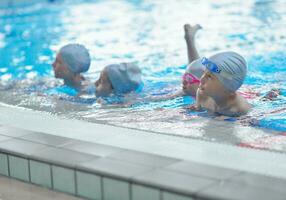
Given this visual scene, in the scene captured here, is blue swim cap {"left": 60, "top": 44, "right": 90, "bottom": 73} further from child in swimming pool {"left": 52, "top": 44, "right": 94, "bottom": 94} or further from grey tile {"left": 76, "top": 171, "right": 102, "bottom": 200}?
grey tile {"left": 76, "top": 171, "right": 102, "bottom": 200}

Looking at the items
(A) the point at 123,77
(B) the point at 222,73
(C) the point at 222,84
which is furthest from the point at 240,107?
(A) the point at 123,77

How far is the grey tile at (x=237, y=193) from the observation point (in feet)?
8.91

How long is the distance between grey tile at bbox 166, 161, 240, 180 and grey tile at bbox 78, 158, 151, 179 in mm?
173

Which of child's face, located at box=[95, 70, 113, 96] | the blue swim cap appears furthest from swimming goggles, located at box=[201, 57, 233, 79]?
the blue swim cap

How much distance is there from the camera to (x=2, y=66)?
31.8 ft

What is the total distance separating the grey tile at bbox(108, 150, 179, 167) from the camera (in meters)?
3.29

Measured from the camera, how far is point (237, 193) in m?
2.77

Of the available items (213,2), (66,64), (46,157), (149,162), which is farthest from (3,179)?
(213,2)

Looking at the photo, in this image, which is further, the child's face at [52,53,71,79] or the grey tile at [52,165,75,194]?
the child's face at [52,53,71,79]

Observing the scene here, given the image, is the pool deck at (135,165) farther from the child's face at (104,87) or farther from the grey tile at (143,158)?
the child's face at (104,87)

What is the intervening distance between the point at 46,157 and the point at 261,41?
7.24 meters

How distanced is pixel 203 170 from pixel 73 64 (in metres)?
3.89

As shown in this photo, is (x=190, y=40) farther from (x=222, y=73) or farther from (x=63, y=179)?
(x=63, y=179)

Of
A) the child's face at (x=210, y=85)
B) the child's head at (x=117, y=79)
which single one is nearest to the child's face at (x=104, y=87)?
the child's head at (x=117, y=79)
